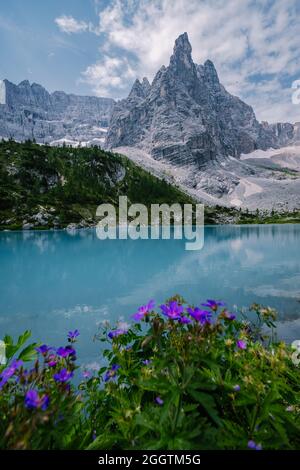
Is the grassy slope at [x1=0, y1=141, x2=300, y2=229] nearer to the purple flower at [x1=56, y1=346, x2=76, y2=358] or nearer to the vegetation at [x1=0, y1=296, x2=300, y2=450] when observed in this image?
the purple flower at [x1=56, y1=346, x2=76, y2=358]

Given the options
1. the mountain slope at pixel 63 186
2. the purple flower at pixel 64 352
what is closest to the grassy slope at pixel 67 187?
the mountain slope at pixel 63 186

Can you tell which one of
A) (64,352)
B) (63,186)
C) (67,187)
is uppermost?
(63,186)

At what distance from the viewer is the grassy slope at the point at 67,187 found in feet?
328

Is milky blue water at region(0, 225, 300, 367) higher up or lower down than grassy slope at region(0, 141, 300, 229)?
lower down

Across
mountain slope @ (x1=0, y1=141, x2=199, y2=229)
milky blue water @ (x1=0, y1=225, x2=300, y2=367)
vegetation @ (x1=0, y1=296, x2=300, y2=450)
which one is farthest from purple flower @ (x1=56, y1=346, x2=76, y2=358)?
mountain slope @ (x1=0, y1=141, x2=199, y2=229)

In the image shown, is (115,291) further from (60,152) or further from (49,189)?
(60,152)

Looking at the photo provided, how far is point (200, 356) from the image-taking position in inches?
85.5

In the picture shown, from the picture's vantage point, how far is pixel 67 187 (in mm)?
132125

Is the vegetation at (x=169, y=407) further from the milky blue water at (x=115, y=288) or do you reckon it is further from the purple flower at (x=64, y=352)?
the milky blue water at (x=115, y=288)

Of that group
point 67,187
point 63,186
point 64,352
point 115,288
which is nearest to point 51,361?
point 64,352

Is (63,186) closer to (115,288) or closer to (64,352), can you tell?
(115,288)

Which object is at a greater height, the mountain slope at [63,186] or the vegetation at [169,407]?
the mountain slope at [63,186]

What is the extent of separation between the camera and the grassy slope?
100125 mm

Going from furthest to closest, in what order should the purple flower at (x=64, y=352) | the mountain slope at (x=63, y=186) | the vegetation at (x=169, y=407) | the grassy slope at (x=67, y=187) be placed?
the grassy slope at (x=67, y=187) < the mountain slope at (x=63, y=186) < the purple flower at (x=64, y=352) < the vegetation at (x=169, y=407)
